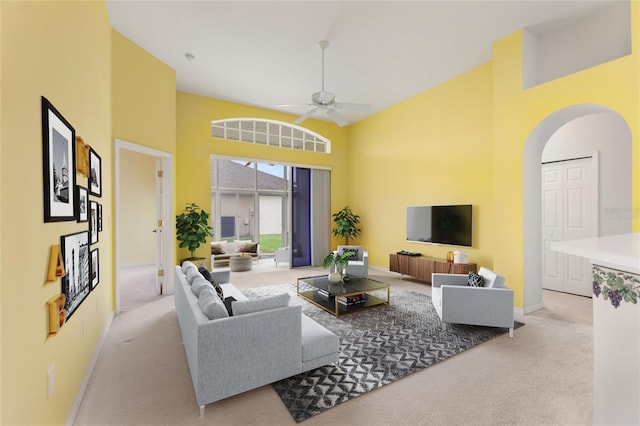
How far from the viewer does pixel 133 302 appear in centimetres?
448

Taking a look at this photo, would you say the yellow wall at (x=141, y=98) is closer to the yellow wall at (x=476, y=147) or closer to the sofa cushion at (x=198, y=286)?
the sofa cushion at (x=198, y=286)

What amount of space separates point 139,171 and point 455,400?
28.1ft

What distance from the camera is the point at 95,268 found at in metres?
2.76

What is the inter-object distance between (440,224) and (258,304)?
426 centimetres

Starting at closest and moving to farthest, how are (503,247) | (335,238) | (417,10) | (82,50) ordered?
(82,50) < (417,10) < (503,247) < (335,238)

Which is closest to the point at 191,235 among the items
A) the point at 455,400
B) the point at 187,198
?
the point at 187,198

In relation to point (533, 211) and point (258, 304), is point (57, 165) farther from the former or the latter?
point (533, 211)

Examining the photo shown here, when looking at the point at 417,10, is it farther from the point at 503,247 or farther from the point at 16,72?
the point at 16,72

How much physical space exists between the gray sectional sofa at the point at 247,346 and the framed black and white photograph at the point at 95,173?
1.49m

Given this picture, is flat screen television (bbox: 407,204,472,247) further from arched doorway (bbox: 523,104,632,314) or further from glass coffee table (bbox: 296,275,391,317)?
glass coffee table (bbox: 296,275,391,317)

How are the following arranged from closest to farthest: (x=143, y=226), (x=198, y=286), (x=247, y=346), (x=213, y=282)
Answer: (x=247, y=346)
(x=198, y=286)
(x=213, y=282)
(x=143, y=226)

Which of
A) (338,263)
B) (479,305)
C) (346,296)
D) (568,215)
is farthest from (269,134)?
(568,215)

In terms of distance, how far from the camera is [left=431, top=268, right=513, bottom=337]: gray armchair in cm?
309

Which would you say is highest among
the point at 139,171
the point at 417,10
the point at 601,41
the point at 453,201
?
the point at 417,10
